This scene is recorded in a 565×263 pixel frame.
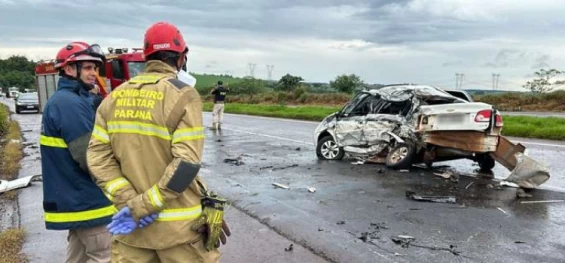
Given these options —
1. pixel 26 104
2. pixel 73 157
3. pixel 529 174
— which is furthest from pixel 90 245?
pixel 26 104

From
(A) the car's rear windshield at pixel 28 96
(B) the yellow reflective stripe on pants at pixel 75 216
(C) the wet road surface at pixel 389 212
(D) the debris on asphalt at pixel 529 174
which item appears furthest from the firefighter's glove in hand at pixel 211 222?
(A) the car's rear windshield at pixel 28 96

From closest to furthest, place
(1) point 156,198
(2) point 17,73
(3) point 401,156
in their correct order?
(1) point 156,198
(3) point 401,156
(2) point 17,73

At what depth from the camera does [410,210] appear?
6.31 m

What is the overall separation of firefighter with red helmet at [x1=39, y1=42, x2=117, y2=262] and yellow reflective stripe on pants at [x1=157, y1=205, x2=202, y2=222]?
944 mm

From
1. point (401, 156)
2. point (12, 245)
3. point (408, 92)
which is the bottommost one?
point (12, 245)

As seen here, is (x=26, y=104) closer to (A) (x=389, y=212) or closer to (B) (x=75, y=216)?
(A) (x=389, y=212)

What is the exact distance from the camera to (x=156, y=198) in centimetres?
229

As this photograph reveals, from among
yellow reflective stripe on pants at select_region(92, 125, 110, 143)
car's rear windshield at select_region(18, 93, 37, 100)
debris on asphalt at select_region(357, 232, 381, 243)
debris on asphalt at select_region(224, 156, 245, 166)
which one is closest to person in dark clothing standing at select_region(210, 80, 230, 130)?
debris on asphalt at select_region(224, 156, 245, 166)

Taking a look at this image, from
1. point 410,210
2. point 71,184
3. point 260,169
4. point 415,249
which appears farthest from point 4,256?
point 260,169

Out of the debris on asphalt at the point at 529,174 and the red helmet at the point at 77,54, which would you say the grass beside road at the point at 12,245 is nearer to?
the red helmet at the point at 77,54

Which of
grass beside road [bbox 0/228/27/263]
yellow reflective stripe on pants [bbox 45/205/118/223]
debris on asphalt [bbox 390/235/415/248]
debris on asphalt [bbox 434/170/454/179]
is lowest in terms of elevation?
grass beside road [bbox 0/228/27/263]

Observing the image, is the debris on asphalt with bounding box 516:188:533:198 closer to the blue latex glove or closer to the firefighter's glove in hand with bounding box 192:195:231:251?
the firefighter's glove in hand with bounding box 192:195:231:251

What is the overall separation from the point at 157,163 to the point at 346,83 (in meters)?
43.9

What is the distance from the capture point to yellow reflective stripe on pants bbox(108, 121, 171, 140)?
2357 mm
